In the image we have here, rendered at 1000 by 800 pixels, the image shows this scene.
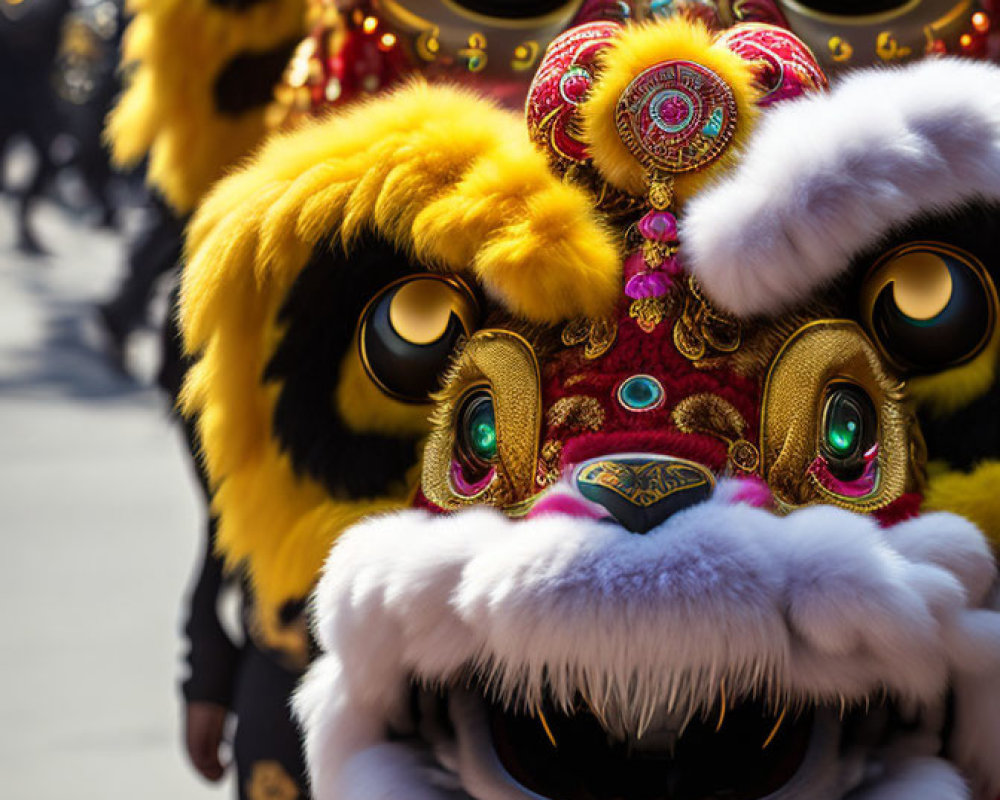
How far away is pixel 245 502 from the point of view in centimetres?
170

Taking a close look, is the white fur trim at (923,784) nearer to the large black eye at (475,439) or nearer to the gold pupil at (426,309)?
the large black eye at (475,439)

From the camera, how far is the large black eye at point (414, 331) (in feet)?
5.21

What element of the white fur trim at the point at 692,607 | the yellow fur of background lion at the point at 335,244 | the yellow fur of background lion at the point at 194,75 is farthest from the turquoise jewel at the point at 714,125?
the yellow fur of background lion at the point at 194,75

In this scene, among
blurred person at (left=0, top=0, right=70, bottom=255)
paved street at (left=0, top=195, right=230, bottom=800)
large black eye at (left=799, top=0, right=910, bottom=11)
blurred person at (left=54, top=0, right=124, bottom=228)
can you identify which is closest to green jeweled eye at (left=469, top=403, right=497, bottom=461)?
large black eye at (left=799, top=0, right=910, bottom=11)

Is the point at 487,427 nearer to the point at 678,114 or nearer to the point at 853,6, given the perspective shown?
the point at 678,114

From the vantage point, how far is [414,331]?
1598 millimetres

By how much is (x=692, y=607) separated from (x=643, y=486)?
14 cm

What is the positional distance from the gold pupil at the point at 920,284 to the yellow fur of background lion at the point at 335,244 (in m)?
0.26

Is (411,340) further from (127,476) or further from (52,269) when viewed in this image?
(52,269)

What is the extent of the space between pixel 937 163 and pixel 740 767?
1.87ft

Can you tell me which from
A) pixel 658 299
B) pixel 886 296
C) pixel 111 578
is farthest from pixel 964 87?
pixel 111 578

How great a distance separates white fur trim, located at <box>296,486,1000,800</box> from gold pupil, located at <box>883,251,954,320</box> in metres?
0.21

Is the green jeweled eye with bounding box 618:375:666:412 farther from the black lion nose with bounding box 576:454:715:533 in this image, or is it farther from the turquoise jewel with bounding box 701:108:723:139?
the turquoise jewel with bounding box 701:108:723:139

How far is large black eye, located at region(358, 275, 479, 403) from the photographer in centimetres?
159
